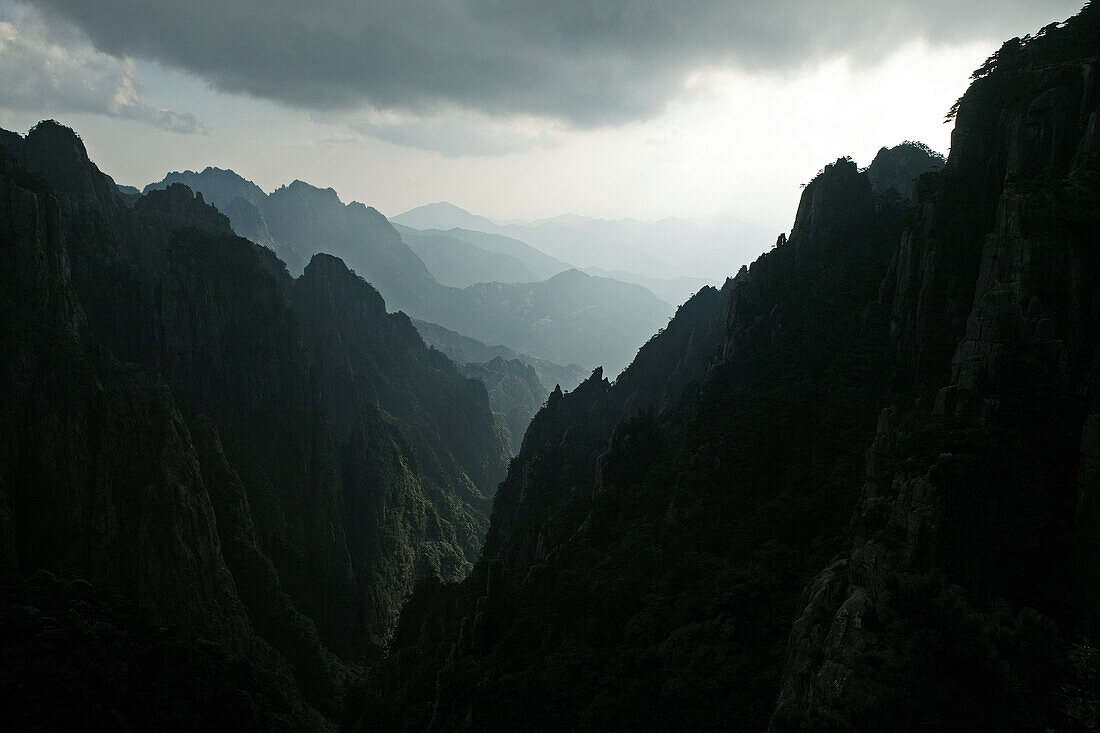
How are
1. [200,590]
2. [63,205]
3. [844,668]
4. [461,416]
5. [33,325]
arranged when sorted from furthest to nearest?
[461,416] < [63,205] < [200,590] < [33,325] < [844,668]

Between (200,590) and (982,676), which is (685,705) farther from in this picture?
(200,590)

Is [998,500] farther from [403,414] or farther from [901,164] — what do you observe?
[403,414]

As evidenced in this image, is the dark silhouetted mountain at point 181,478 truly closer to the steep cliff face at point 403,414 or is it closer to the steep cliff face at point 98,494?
the steep cliff face at point 98,494

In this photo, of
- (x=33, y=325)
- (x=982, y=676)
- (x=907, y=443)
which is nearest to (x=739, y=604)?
(x=907, y=443)

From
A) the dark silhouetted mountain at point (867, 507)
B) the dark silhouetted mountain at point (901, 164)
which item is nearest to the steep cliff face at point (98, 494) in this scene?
the dark silhouetted mountain at point (867, 507)

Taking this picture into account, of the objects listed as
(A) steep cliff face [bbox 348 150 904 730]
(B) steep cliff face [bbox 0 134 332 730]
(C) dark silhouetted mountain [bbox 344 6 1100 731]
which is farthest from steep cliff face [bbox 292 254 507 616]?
(C) dark silhouetted mountain [bbox 344 6 1100 731]
